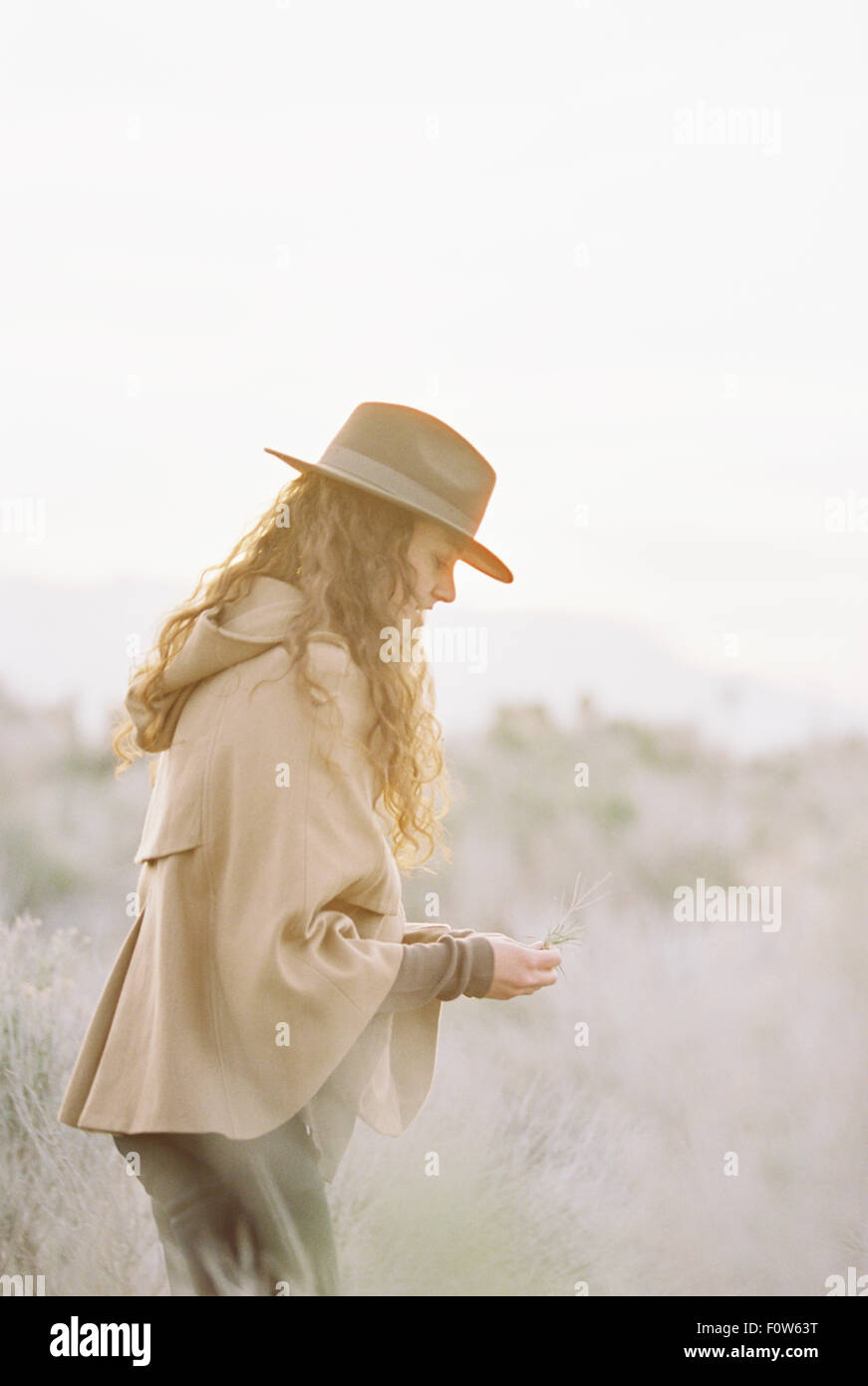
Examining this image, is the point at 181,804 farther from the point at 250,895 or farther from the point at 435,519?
the point at 435,519

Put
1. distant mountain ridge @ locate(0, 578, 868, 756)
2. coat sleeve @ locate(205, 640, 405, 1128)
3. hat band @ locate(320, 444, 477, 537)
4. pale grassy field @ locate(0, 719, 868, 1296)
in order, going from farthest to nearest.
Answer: distant mountain ridge @ locate(0, 578, 868, 756)
pale grassy field @ locate(0, 719, 868, 1296)
hat band @ locate(320, 444, 477, 537)
coat sleeve @ locate(205, 640, 405, 1128)

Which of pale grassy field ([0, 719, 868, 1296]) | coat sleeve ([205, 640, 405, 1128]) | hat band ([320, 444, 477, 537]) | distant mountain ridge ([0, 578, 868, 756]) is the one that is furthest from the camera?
distant mountain ridge ([0, 578, 868, 756])

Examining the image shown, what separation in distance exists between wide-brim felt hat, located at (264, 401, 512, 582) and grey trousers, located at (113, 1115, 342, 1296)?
878 mm

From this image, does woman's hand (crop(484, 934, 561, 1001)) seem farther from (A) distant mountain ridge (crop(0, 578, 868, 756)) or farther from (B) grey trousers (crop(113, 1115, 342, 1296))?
(A) distant mountain ridge (crop(0, 578, 868, 756))

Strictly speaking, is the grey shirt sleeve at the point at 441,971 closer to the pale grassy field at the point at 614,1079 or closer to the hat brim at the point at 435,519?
the hat brim at the point at 435,519

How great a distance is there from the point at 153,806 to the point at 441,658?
3.52 ft

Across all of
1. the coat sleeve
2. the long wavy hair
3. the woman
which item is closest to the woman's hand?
the woman

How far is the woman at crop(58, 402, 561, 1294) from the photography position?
5.08 ft

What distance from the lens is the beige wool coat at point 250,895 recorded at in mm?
1539

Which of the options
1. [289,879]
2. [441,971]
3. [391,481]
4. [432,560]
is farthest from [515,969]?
[391,481]

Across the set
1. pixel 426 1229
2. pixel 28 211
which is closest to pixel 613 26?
pixel 28 211

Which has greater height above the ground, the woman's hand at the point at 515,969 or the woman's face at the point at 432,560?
the woman's face at the point at 432,560

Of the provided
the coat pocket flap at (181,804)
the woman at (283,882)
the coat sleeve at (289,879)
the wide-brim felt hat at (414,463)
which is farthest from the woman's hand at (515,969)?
the wide-brim felt hat at (414,463)

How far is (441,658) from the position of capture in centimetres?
265
